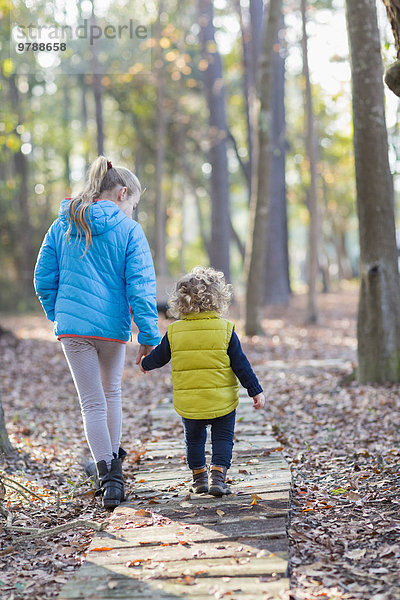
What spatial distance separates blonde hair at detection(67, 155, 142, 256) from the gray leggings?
0.64 meters

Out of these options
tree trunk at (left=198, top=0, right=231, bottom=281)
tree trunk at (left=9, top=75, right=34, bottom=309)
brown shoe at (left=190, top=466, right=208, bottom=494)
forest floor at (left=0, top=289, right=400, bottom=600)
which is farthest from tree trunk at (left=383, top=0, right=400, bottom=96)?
tree trunk at (left=9, top=75, right=34, bottom=309)

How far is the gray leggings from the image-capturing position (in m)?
4.29

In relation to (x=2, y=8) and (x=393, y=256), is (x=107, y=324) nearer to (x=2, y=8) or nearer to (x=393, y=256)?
(x=393, y=256)

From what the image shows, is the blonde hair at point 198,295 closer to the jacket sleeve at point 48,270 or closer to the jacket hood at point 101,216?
the jacket hood at point 101,216

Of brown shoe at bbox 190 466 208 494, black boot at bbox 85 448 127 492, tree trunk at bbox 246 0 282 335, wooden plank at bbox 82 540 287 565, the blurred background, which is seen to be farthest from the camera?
the blurred background

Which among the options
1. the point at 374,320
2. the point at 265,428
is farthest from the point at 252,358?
the point at 265,428

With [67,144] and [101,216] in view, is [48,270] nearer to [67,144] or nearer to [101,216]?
[101,216]

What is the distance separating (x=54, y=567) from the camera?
359cm

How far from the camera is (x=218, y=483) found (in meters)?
4.29

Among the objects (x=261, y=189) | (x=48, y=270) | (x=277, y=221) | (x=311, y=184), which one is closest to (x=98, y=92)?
(x=277, y=221)

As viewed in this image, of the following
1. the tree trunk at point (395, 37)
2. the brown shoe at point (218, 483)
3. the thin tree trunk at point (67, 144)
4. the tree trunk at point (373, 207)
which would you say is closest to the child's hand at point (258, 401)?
the brown shoe at point (218, 483)

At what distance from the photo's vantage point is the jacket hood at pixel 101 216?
14.1 feet

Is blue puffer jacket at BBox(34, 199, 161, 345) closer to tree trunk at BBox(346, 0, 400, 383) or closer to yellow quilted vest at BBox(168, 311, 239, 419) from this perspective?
yellow quilted vest at BBox(168, 311, 239, 419)

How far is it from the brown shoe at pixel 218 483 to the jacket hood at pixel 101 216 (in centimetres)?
177
